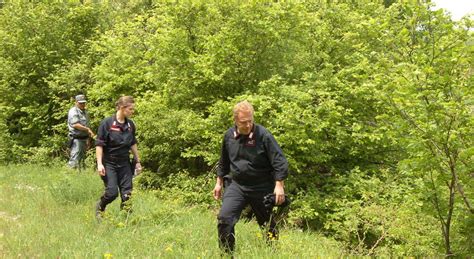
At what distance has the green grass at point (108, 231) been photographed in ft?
14.1

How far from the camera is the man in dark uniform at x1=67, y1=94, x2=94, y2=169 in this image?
32.8 ft

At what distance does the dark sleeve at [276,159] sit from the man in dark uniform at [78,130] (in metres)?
6.53

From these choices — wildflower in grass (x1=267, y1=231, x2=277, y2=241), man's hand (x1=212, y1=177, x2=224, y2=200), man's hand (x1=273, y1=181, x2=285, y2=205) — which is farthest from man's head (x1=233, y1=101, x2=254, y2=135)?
wildflower in grass (x1=267, y1=231, x2=277, y2=241)

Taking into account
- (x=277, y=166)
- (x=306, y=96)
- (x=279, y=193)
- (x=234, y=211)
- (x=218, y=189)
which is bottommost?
(x=234, y=211)

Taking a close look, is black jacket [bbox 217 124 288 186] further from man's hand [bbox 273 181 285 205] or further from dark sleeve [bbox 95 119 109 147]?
dark sleeve [bbox 95 119 109 147]

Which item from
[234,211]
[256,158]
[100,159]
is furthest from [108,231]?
[256,158]

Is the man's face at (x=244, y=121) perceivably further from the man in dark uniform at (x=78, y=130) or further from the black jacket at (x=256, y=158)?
the man in dark uniform at (x=78, y=130)

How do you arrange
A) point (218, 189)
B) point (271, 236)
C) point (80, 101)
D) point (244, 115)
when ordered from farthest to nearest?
point (80, 101) < point (218, 189) < point (244, 115) < point (271, 236)

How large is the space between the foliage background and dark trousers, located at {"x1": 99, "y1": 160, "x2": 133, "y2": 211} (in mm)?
3271

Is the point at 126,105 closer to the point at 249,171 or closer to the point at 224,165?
the point at 224,165

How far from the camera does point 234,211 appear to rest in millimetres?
4445

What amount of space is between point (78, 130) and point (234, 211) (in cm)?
689

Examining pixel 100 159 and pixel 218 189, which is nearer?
pixel 218 189

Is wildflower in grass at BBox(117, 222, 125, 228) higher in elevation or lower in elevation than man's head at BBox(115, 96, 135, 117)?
lower
